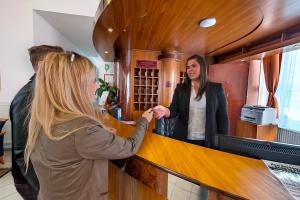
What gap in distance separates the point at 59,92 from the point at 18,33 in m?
3.78

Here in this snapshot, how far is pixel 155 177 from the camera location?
1.04 metres

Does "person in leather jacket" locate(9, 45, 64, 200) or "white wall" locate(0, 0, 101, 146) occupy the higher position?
"white wall" locate(0, 0, 101, 146)

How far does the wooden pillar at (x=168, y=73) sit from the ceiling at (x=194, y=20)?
3.04ft

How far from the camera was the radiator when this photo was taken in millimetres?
3572

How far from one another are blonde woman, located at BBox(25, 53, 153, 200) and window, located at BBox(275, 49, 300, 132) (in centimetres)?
413

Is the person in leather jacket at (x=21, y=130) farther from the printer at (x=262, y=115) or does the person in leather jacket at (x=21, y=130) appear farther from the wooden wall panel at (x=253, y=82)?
the wooden wall panel at (x=253, y=82)

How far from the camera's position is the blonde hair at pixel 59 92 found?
794 millimetres

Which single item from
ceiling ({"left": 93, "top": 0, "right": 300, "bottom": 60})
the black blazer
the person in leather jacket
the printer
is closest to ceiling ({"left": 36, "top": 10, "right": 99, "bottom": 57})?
ceiling ({"left": 93, "top": 0, "right": 300, "bottom": 60})

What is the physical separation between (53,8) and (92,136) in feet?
12.8

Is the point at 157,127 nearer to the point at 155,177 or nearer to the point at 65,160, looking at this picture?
the point at 155,177

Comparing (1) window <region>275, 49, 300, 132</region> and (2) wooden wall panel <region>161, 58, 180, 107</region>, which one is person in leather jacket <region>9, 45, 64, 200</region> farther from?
(1) window <region>275, 49, 300, 132</region>

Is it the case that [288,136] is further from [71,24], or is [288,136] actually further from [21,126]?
[71,24]

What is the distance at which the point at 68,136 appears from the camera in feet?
2.42

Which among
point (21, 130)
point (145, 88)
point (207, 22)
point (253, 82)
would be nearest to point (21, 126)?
point (21, 130)
